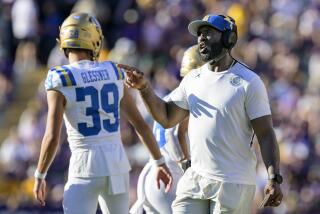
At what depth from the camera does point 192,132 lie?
7445 millimetres

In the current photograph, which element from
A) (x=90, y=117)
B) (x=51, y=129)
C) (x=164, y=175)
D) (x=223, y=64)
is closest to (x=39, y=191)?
(x=51, y=129)

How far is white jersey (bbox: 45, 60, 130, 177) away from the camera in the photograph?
24.9ft

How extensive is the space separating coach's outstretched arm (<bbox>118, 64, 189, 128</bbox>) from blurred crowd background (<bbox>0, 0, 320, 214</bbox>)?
6060 millimetres

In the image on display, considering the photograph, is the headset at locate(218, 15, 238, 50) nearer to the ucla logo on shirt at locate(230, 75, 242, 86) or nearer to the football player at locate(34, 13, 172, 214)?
the ucla logo on shirt at locate(230, 75, 242, 86)

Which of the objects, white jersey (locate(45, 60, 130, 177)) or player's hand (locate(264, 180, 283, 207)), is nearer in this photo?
player's hand (locate(264, 180, 283, 207))

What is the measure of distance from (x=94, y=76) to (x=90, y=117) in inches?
12.1

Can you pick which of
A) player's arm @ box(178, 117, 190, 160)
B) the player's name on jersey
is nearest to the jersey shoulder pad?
the player's name on jersey

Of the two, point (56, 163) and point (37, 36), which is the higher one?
point (37, 36)

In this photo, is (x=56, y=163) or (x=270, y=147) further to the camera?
(x=56, y=163)

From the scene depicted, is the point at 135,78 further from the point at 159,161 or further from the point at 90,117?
the point at 159,161

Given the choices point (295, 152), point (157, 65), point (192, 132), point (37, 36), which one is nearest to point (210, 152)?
point (192, 132)

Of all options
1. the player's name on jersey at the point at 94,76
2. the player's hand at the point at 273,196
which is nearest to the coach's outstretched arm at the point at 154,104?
the player's name on jersey at the point at 94,76

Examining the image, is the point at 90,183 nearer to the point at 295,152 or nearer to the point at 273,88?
the point at 295,152

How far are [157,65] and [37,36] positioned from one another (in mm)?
2469
